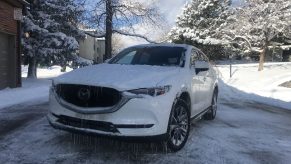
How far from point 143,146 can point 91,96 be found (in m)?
1.39

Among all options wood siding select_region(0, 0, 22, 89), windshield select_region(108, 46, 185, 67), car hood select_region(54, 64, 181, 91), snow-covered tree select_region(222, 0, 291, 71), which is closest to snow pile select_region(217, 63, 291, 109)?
snow-covered tree select_region(222, 0, 291, 71)

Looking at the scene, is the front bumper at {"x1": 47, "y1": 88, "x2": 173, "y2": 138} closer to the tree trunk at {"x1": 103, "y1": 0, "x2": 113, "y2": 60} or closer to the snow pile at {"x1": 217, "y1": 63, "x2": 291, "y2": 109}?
the snow pile at {"x1": 217, "y1": 63, "x2": 291, "y2": 109}

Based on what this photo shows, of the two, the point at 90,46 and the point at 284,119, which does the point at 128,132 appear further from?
the point at 90,46

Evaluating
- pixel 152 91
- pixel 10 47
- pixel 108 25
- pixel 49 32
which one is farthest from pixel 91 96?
pixel 108 25

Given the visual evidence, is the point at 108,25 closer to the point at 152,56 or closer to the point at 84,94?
the point at 152,56

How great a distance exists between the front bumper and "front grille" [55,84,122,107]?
0.13 meters

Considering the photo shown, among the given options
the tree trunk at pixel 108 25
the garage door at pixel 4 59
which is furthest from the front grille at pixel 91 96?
the tree trunk at pixel 108 25

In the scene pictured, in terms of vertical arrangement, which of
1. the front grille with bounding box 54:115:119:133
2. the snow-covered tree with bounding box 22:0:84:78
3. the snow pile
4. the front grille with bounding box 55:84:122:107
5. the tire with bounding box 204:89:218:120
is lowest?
the snow pile

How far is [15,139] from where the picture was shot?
659cm

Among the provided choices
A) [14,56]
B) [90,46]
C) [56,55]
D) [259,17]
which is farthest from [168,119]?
[90,46]

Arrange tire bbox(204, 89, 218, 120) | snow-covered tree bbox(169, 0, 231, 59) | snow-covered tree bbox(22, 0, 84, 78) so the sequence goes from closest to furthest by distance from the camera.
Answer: tire bbox(204, 89, 218, 120), snow-covered tree bbox(22, 0, 84, 78), snow-covered tree bbox(169, 0, 231, 59)

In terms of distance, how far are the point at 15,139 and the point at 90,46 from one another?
65171mm

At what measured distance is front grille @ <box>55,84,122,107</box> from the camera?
530 centimetres

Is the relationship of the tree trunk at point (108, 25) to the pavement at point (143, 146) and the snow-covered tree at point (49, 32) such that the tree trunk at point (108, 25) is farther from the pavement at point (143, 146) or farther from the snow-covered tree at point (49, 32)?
the pavement at point (143, 146)
